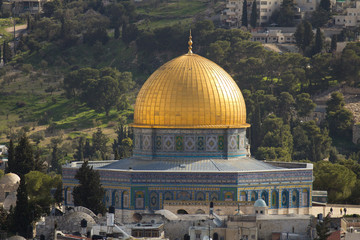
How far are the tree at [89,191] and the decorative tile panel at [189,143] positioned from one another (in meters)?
5.40

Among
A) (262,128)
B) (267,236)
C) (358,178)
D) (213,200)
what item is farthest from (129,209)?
(262,128)

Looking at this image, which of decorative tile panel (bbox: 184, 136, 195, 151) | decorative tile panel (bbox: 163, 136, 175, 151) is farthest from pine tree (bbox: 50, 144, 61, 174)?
decorative tile panel (bbox: 184, 136, 195, 151)

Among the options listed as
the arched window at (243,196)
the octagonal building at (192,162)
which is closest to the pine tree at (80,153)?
the octagonal building at (192,162)

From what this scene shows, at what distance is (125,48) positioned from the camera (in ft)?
495

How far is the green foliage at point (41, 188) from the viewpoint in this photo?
68.7 m

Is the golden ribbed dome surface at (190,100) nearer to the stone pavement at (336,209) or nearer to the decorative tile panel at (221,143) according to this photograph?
the decorative tile panel at (221,143)

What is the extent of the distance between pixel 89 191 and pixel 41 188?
22.1ft

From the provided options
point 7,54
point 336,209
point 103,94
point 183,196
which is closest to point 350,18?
point 7,54

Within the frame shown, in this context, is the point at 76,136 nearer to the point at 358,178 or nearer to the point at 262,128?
the point at 262,128

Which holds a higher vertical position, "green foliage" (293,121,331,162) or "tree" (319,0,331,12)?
"tree" (319,0,331,12)

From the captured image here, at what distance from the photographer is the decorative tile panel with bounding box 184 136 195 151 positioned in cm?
7156

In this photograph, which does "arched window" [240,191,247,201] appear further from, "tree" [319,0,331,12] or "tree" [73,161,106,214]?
"tree" [319,0,331,12]

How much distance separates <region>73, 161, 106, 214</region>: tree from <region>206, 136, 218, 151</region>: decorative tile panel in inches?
245

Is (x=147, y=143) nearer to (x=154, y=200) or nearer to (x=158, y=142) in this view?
(x=158, y=142)
